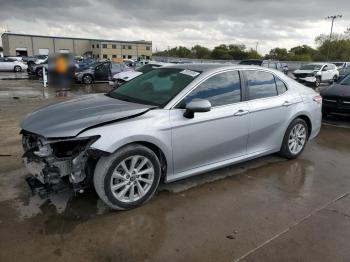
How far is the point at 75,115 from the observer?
12.5 feet

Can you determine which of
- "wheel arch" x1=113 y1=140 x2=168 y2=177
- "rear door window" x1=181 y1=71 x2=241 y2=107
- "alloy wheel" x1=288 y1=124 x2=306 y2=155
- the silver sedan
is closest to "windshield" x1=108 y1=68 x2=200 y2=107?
the silver sedan

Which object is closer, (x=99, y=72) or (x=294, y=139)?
(x=294, y=139)

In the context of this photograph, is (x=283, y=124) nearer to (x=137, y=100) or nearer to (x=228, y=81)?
(x=228, y=81)

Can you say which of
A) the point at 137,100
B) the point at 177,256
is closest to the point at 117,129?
the point at 137,100

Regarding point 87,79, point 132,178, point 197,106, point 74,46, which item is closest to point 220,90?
point 197,106

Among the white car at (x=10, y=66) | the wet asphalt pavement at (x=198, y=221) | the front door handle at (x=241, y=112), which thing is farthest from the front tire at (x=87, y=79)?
the front door handle at (x=241, y=112)

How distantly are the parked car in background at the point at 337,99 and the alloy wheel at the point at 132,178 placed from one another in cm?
688

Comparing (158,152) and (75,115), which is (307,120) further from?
(75,115)

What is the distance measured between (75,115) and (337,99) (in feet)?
24.6

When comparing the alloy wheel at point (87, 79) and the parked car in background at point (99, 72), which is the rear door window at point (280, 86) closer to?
the parked car in background at point (99, 72)

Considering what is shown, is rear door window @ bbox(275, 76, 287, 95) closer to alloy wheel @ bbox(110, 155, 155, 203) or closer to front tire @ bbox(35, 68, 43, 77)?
alloy wheel @ bbox(110, 155, 155, 203)

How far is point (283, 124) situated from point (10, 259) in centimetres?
410

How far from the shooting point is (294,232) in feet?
11.4

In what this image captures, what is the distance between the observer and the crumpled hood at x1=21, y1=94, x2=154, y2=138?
3.55m
